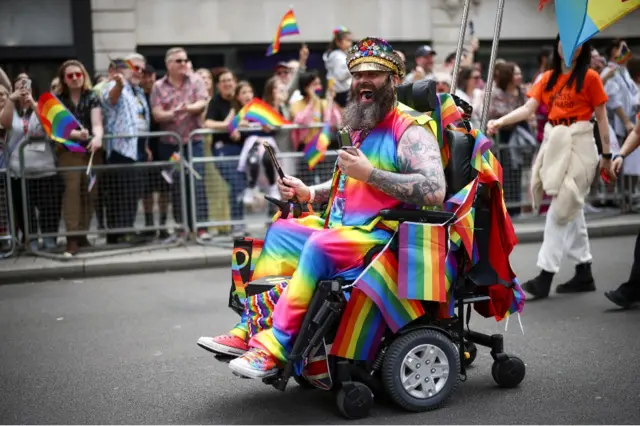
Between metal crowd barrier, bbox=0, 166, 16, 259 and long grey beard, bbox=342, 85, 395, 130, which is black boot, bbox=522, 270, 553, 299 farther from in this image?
metal crowd barrier, bbox=0, 166, 16, 259

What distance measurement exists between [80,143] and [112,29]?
301 inches

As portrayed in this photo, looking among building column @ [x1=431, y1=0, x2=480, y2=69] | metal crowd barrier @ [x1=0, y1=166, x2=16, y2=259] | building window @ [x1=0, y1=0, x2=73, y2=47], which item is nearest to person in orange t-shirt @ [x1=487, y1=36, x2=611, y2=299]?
metal crowd barrier @ [x1=0, y1=166, x2=16, y2=259]

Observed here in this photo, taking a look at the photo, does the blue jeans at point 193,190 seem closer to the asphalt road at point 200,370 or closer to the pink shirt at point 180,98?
the pink shirt at point 180,98

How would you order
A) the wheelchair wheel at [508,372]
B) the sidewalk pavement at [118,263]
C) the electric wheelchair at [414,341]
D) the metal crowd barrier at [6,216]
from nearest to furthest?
the electric wheelchair at [414,341], the wheelchair wheel at [508,372], the sidewalk pavement at [118,263], the metal crowd barrier at [6,216]

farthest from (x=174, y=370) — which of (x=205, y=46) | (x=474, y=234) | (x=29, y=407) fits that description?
(x=205, y=46)

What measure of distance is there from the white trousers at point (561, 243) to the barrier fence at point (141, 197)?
3753mm

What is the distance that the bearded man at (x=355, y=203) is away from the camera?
14.2 feet

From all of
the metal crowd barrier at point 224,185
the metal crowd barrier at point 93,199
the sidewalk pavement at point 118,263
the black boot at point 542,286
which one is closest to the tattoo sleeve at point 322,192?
the black boot at point 542,286

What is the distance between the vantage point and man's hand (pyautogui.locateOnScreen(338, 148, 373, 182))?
4.35 meters

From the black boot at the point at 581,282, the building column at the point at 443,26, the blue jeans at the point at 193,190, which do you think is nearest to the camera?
the black boot at the point at 581,282

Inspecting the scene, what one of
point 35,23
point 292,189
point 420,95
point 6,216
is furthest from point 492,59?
point 35,23

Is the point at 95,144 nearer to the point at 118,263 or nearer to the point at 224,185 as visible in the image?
the point at 118,263

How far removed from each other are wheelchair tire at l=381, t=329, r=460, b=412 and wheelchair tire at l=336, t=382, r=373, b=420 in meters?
0.12

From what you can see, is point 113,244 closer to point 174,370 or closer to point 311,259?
point 174,370
